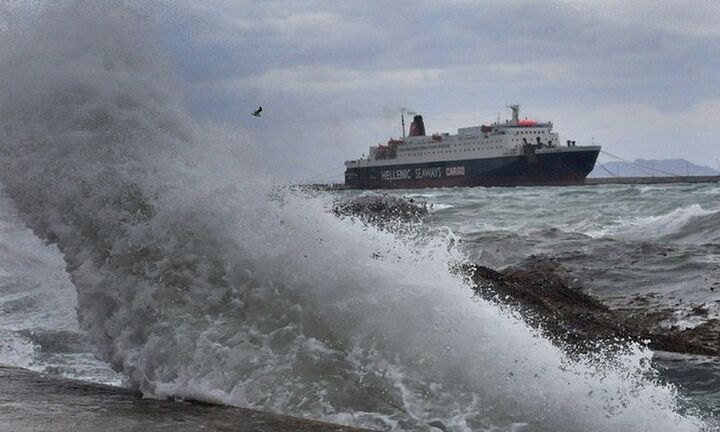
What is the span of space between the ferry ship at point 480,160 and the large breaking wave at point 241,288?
71611 millimetres

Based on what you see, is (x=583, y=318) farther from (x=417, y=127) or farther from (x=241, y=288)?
(x=417, y=127)

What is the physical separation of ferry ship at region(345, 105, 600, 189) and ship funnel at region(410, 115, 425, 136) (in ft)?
2.88

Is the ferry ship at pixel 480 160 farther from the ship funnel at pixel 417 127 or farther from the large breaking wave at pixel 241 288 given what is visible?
the large breaking wave at pixel 241 288

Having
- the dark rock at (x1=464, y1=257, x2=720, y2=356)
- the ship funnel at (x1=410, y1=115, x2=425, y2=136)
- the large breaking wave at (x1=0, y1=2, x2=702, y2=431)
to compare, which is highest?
the ship funnel at (x1=410, y1=115, x2=425, y2=136)

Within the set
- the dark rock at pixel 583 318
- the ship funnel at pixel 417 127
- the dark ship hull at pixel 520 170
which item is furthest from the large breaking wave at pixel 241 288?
the ship funnel at pixel 417 127

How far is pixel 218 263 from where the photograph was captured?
6016mm

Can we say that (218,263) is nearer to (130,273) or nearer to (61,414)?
(130,273)

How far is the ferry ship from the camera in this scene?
7712 cm

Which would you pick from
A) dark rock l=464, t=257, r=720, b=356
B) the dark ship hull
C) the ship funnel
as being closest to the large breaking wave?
dark rock l=464, t=257, r=720, b=356

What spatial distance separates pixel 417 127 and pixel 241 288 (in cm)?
9368

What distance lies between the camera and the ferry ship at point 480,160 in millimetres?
77125

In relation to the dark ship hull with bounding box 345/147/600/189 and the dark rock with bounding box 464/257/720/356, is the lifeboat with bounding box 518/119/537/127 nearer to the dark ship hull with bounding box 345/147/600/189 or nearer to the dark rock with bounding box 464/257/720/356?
the dark ship hull with bounding box 345/147/600/189

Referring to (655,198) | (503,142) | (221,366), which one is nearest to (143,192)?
(221,366)

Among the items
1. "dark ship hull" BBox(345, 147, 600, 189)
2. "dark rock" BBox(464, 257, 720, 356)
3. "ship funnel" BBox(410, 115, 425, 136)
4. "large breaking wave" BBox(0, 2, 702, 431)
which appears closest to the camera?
"large breaking wave" BBox(0, 2, 702, 431)
